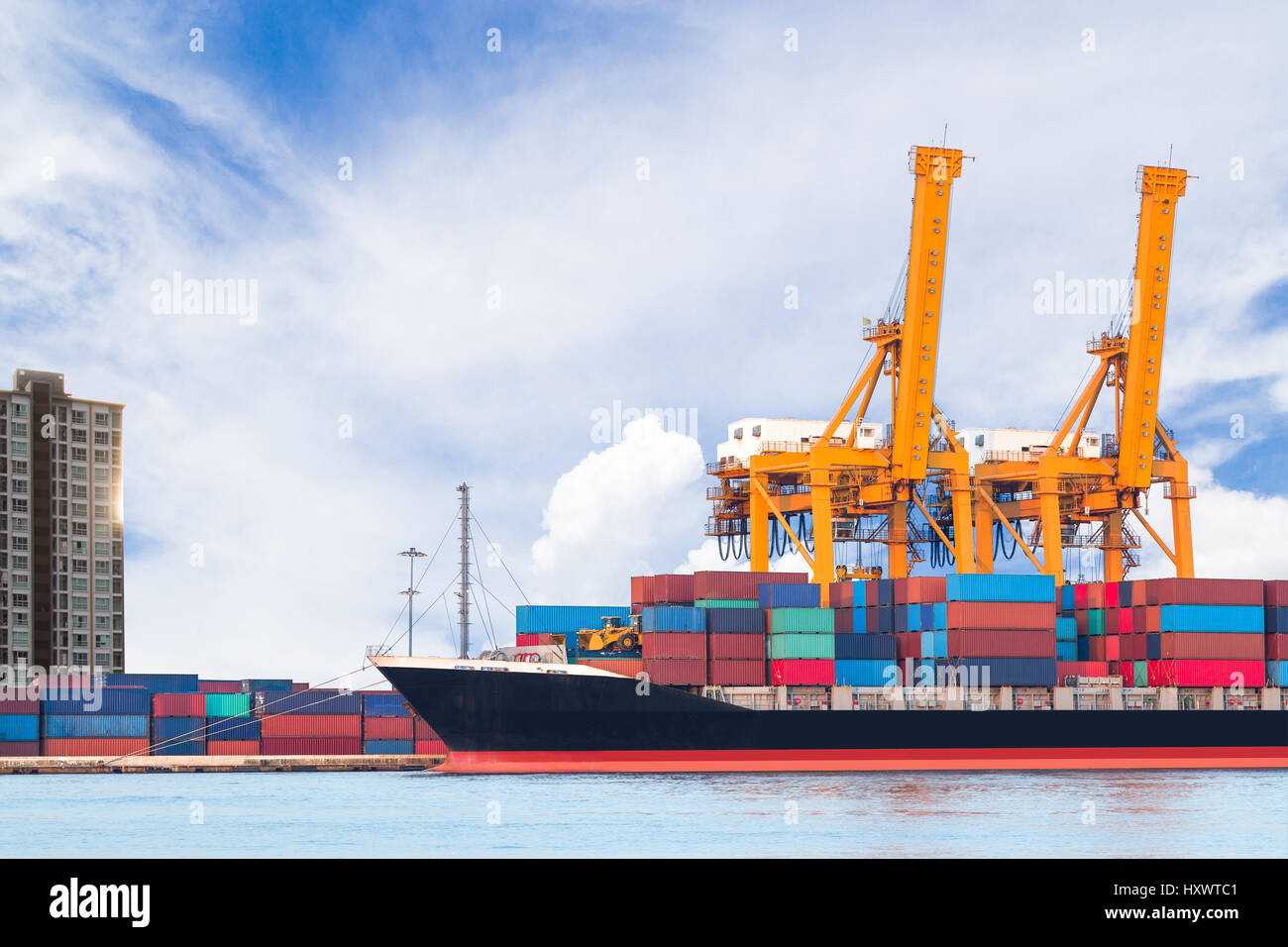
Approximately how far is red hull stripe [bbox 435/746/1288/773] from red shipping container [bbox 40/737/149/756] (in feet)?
69.9

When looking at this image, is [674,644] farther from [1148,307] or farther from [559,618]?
[1148,307]

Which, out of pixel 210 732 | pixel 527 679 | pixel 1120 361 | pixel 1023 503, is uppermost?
pixel 1120 361

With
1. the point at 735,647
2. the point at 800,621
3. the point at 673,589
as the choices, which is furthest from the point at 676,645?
the point at 800,621

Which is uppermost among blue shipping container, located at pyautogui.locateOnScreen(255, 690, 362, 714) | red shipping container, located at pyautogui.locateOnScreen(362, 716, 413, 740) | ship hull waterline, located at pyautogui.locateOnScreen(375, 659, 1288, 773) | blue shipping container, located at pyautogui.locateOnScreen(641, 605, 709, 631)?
blue shipping container, located at pyautogui.locateOnScreen(641, 605, 709, 631)

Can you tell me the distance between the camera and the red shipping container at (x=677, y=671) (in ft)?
198

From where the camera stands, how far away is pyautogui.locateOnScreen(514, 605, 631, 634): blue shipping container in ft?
225

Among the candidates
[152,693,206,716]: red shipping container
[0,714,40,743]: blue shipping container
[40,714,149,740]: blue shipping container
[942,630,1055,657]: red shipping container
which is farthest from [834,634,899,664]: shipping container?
[0,714,40,743]: blue shipping container

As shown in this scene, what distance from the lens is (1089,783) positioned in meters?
56.7

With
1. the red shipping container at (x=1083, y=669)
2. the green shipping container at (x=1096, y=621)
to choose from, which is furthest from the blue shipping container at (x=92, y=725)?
the green shipping container at (x=1096, y=621)

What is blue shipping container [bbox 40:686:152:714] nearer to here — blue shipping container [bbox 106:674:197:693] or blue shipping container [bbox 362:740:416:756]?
blue shipping container [bbox 106:674:197:693]

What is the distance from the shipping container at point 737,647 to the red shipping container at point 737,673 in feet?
0.65
